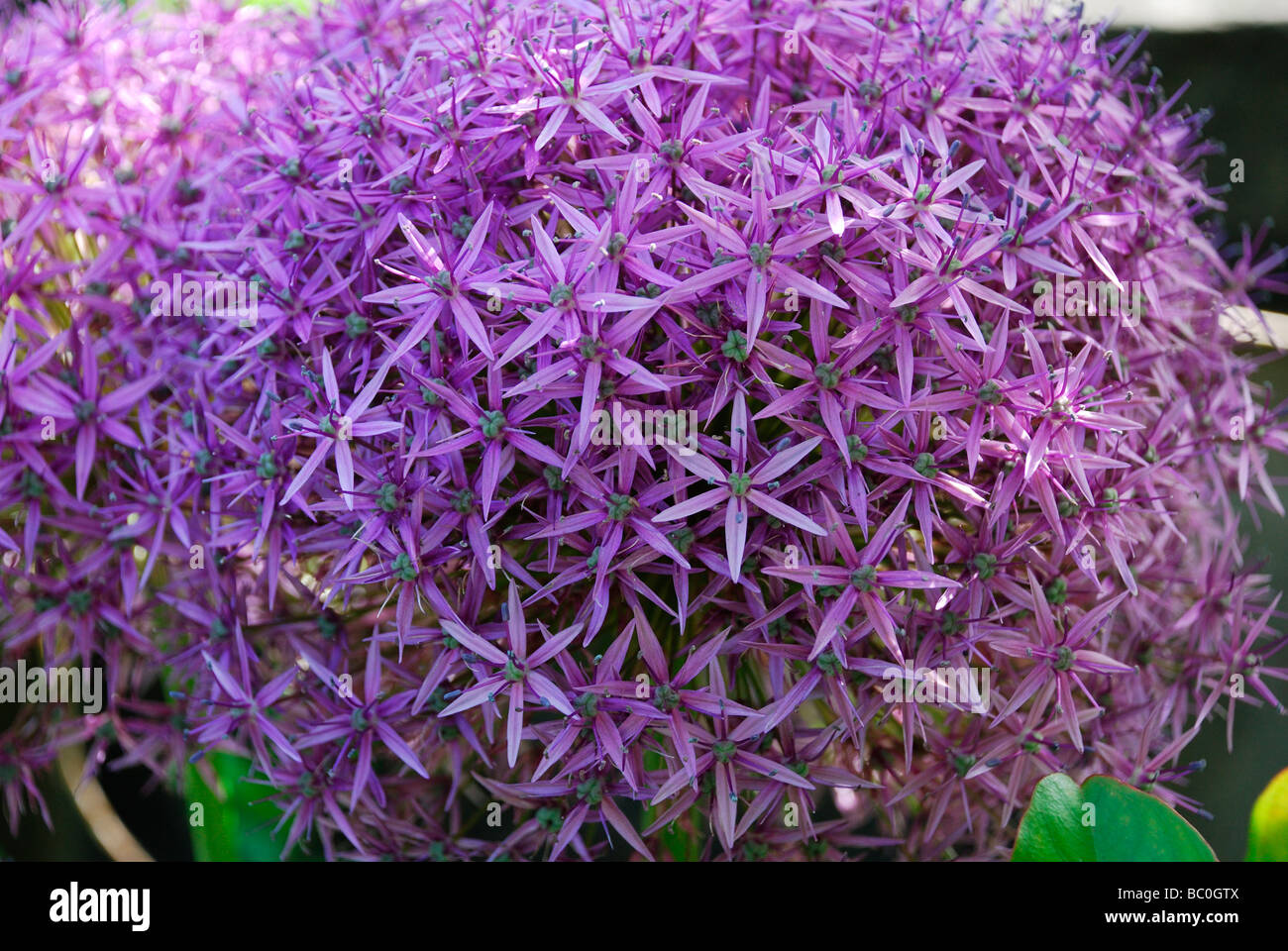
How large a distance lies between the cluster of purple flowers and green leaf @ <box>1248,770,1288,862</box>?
92 millimetres

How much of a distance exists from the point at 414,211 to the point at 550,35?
152mm

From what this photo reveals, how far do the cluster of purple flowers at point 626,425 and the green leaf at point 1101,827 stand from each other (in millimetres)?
55

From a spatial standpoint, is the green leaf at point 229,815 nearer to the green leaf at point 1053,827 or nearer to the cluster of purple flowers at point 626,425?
the cluster of purple flowers at point 626,425

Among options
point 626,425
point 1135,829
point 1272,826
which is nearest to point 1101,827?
point 1135,829

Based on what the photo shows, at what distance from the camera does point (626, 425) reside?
58cm

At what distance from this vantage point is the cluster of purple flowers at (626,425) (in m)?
0.60

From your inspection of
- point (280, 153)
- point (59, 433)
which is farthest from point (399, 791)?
point (280, 153)

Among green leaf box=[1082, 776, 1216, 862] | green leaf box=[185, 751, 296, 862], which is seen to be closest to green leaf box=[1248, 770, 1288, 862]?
green leaf box=[1082, 776, 1216, 862]

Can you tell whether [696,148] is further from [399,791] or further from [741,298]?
[399,791]

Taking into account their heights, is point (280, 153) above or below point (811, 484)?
above

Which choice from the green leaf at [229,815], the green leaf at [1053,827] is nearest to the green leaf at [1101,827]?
the green leaf at [1053,827]

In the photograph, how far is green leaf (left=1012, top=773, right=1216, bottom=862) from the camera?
0.60 meters

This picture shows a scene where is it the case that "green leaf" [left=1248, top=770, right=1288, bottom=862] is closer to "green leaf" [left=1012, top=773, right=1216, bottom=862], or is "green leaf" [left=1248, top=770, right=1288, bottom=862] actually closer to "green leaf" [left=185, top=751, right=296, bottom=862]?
"green leaf" [left=1012, top=773, right=1216, bottom=862]

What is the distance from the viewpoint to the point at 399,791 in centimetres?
76
